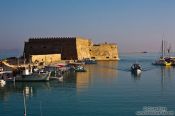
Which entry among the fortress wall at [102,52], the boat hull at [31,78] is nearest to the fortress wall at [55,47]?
the fortress wall at [102,52]

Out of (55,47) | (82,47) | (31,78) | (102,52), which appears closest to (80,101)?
(31,78)

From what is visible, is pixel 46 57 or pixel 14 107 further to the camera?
pixel 46 57

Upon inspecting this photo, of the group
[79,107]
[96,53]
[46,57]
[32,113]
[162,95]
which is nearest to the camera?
[32,113]

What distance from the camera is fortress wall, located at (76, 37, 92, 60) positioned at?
7050 centimetres

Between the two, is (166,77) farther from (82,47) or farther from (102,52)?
(102,52)

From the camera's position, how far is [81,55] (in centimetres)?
7250

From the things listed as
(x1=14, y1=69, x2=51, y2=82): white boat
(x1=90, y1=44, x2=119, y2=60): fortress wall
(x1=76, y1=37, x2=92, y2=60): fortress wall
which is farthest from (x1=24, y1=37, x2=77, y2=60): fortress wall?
(x1=14, y1=69, x2=51, y2=82): white boat

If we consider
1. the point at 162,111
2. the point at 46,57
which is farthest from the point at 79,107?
the point at 46,57

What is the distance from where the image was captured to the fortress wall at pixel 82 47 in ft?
231

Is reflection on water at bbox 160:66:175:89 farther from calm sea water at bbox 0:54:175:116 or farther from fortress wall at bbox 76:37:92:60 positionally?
fortress wall at bbox 76:37:92:60

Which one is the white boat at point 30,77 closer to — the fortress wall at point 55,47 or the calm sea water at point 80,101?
the calm sea water at point 80,101

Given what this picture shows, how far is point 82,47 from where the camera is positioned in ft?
243

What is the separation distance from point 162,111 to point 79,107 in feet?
12.9

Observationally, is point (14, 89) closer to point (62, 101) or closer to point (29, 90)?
point (29, 90)
